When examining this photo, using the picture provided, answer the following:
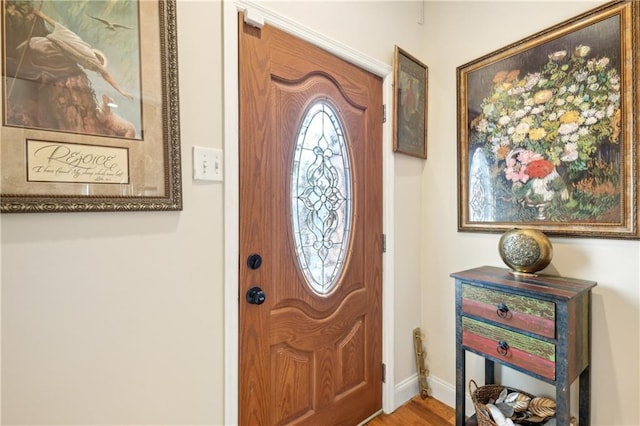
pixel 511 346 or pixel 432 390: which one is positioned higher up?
pixel 511 346

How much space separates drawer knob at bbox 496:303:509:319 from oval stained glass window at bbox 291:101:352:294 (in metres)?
0.73

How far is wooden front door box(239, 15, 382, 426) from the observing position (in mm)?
1227

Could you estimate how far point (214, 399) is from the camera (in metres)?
1.13

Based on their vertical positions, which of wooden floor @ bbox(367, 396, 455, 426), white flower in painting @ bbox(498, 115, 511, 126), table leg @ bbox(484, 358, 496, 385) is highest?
white flower in painting @ bbox(498, 115, 511, 126)

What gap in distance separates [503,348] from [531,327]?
0.50ft

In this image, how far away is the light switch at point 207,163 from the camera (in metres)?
1.07

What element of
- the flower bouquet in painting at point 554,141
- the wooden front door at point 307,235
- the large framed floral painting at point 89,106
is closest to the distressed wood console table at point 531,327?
the flower bouquet in painting at point 554,141

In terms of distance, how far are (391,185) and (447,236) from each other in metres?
0.49

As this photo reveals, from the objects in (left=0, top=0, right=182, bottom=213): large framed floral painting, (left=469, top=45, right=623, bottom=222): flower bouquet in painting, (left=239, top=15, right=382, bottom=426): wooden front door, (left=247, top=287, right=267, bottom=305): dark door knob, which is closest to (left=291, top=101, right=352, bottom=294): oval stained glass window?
(left=239, top=15, right=382, bottom=426): wooden front door

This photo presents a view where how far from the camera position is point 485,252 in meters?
1.65

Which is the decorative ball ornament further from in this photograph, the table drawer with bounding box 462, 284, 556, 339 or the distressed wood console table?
the table drawer with bounding box 462, 284, 556, 339

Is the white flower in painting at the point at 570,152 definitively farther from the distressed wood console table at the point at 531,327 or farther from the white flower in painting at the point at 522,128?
the distressed wood console table at the point at 531,327

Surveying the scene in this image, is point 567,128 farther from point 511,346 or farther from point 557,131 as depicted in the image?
point 511,346

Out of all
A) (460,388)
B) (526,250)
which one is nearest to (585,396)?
(460,388)
